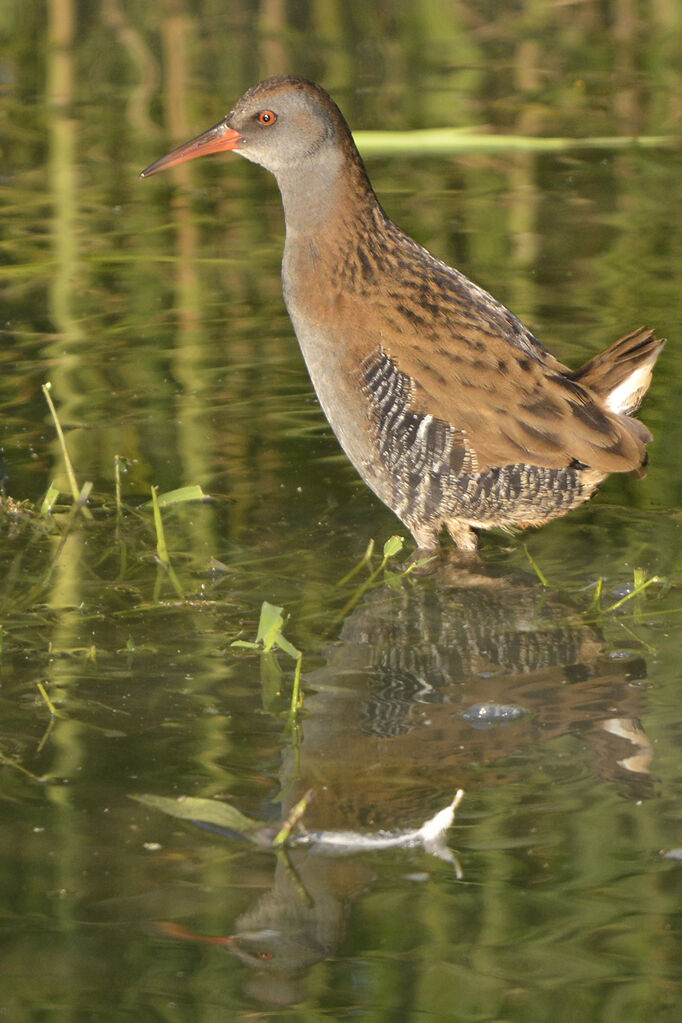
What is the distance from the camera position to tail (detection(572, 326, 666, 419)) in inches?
160

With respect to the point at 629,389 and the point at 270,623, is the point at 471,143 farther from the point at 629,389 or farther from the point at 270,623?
the point at 270,623

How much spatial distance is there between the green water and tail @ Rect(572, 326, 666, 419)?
14.4 inches

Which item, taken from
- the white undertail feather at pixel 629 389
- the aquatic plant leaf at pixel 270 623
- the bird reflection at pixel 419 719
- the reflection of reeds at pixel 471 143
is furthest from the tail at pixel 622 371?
the reflection of reeds at pixel 471 143

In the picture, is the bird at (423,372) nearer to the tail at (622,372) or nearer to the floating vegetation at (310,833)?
the tail at (622,372)

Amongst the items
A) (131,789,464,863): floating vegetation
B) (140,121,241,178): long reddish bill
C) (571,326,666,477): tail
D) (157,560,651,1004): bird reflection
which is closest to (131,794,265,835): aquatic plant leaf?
(131,789,464,863): floating vegetation

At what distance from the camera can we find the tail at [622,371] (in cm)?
407

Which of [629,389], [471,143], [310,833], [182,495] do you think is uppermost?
[471,143]

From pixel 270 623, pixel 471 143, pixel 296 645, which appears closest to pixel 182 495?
pixel 296 645

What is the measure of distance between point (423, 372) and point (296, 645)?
76cm

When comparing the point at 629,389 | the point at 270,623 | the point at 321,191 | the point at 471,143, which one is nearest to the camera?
the point at 270,623

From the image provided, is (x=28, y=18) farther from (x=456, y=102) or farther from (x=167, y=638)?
(x=167, y=638)

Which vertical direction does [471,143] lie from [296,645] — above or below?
above

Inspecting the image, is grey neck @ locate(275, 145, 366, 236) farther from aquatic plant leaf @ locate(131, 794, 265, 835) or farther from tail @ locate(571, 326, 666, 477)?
aquatic plant leaf @ locate(131, 794, 265, 835)

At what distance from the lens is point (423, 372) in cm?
400
